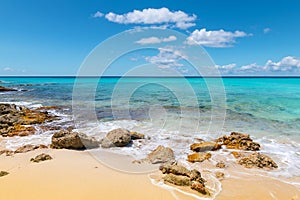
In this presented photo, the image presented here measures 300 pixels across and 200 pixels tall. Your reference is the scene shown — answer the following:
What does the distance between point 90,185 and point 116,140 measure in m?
4.27

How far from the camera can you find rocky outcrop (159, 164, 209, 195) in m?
6.09

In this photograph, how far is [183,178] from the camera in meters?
6.40

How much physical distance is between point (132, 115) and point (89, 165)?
39.2 feet

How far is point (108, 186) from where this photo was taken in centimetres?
614

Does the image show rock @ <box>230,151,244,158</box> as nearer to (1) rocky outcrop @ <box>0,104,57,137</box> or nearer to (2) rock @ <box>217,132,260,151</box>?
(2) rock @ <box>217,132,260,151</box>

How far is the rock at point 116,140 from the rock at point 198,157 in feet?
10.4

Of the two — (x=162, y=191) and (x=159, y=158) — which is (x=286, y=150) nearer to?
(x=159, y=158)

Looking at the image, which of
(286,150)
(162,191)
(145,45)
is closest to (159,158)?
(162,191)

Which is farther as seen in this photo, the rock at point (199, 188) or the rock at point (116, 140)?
the rock at point (116, 140)

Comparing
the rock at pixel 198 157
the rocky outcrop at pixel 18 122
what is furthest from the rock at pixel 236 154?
the rocky outcrop at pixel 18 122

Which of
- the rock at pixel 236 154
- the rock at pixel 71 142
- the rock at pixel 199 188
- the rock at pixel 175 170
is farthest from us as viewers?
the rock at pixel 71 142

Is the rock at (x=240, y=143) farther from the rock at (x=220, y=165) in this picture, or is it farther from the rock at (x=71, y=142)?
the rock at (x=71, y=142)

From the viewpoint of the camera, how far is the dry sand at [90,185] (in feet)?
18.6

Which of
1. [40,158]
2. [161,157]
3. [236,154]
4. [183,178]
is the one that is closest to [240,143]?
[236,154]
